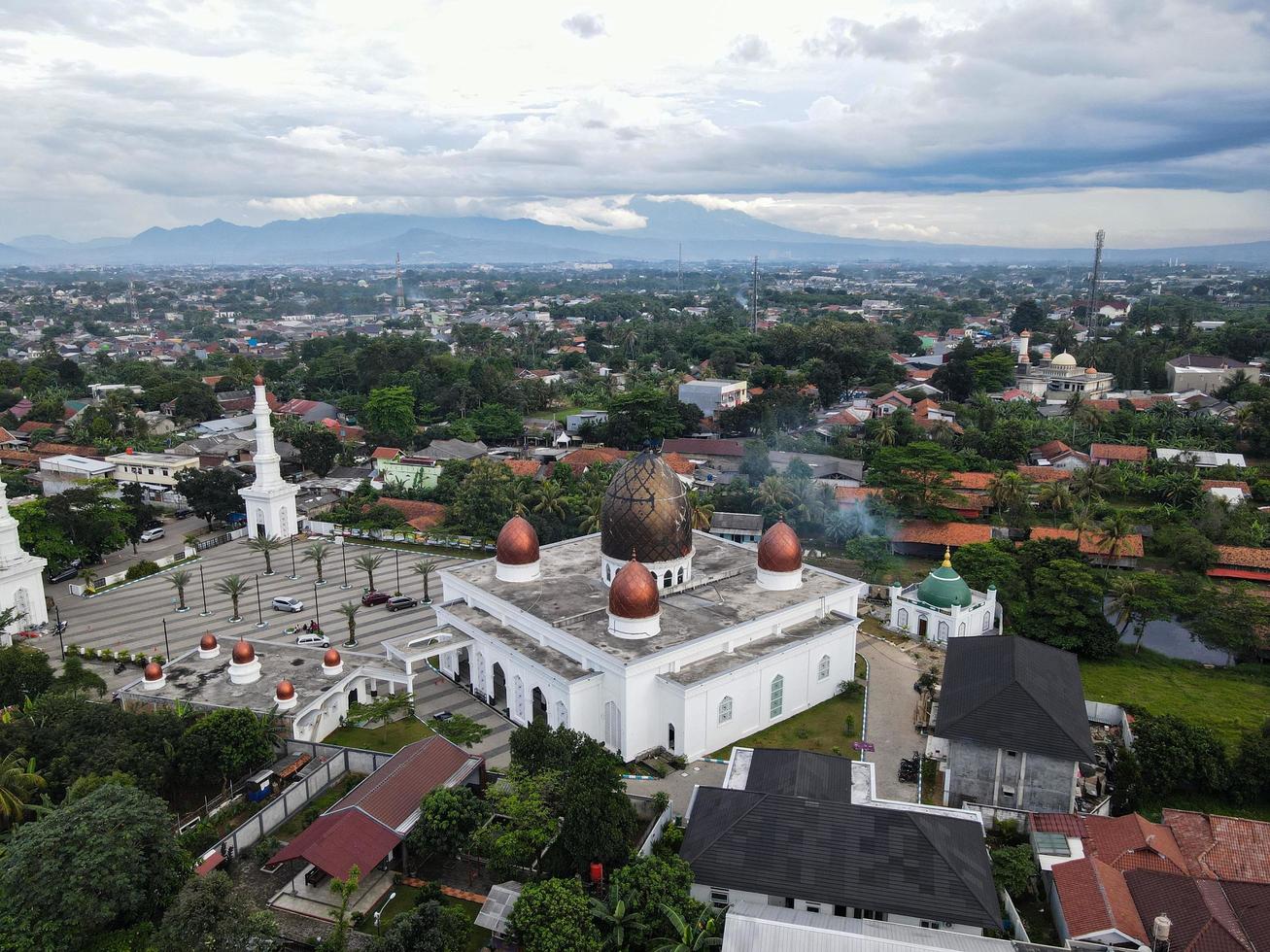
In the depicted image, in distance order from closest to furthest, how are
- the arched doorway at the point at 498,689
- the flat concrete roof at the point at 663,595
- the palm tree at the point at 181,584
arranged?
1. the flat concrete roof at the point at 663,595
2. the arched doorway at the point at 498,689
3. the palm tree at the point at 181,584

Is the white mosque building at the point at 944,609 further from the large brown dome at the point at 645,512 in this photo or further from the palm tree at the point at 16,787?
the palm tree at the point at 16,787

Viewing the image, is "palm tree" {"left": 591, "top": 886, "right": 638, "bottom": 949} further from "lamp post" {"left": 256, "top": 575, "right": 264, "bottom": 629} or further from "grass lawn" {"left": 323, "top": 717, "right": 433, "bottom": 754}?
"lamp post" {"left": 256, "top": 575, "right": 264, "bottom": 629}


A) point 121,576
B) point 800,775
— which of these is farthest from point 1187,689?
point 121,576

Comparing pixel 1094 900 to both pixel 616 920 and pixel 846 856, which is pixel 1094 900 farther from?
pixel 616 920

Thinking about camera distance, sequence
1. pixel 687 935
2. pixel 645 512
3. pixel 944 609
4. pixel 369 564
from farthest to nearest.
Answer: pixel 369 564, pixel 944 609, pixel 645 512, pixel 687 935

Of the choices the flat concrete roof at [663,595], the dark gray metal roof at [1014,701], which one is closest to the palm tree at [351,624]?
the flat concrete roof at [663,595]

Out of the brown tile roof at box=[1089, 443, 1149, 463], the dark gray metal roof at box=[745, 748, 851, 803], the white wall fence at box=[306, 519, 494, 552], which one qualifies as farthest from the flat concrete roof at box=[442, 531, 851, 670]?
the brown tile roof at box=[1089, 443, 1149, 463]

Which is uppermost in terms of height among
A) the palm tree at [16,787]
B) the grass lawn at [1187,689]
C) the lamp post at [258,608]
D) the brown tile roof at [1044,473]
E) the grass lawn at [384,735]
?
the palm tree at [16,787]
